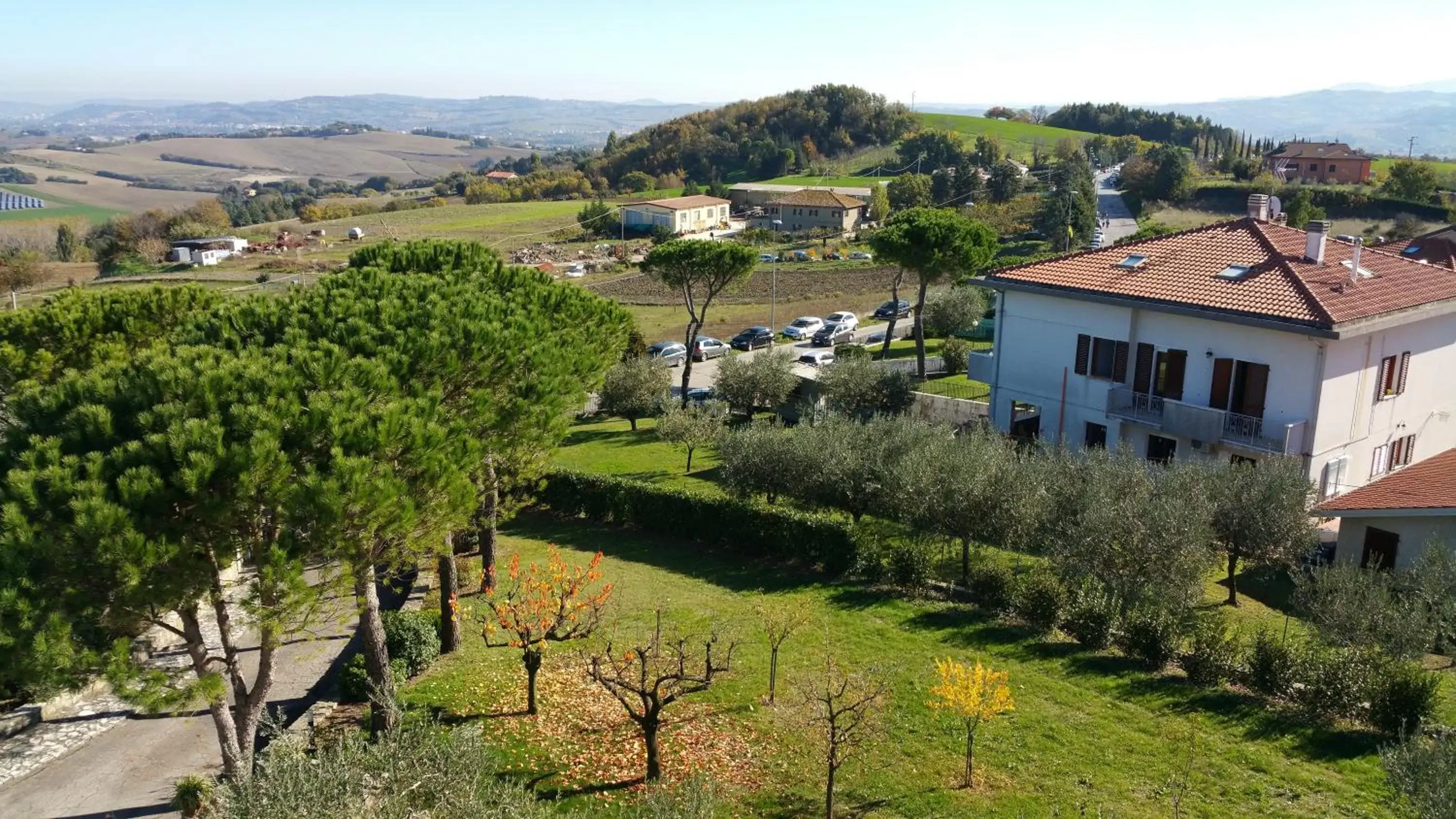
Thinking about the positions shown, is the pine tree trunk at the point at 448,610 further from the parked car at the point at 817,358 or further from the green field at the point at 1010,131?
the green field at the point at 1010,131

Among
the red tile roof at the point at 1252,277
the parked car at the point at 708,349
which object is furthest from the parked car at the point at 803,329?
the red tile roof at the point at 1252,277

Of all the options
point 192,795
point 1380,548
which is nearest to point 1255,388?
point 1380,548

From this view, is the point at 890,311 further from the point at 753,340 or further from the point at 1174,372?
the point at 1174,372

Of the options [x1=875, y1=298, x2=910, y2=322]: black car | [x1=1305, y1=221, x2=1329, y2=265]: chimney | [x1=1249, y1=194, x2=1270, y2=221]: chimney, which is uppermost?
[x1=1249, y1=194, x2=1270, y2=221]: chimney

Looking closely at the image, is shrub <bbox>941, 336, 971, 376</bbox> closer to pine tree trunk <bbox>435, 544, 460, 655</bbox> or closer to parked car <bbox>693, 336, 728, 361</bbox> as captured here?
parked car <bbox>693, 336, 728, 361</bbox>

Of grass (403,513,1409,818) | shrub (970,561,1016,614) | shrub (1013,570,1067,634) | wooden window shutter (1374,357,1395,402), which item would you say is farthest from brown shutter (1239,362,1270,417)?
grass (403,513,1409,818)

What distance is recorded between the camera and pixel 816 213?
4220 inches

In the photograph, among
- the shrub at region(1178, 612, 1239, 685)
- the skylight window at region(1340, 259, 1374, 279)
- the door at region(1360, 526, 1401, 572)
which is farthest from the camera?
the skylight window at region(1340, 259, 1374, 279)

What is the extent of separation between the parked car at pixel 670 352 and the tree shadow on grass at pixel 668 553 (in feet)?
71.9

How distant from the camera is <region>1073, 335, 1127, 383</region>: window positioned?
2745cm

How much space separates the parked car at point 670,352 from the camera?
163 feet

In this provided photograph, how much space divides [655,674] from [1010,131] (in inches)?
6542

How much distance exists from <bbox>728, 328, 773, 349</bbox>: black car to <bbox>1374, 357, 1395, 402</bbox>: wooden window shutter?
32.1 meters

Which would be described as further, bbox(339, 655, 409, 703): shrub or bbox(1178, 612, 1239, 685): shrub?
bbox(339, 655, 409, 703): shrub
